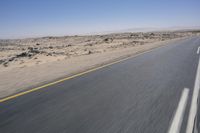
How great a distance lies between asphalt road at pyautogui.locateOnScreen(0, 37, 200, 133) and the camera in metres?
3.36

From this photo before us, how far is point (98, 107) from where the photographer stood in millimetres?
4270

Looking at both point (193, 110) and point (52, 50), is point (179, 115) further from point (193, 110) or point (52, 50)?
point (52, 50)

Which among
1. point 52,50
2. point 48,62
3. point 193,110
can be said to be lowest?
point 52,50

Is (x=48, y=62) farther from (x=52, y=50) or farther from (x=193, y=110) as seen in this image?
(x=52, y=50)

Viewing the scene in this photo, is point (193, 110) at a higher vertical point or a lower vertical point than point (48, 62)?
higher

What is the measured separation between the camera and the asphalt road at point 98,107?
3.36 meters

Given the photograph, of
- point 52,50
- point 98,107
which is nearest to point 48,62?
point 98,107

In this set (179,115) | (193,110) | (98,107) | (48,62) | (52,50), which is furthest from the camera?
(52,50)

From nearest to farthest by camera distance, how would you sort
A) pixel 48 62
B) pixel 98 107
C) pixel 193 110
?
1. pixel 193 110
2. pixel 98 107
3. pixel 48 62

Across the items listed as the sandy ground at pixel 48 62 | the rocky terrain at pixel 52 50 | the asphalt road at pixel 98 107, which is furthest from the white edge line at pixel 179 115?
the rocky terrain at pixel 52 50

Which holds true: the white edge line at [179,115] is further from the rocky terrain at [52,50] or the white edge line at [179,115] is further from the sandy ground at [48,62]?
the rocky terrain at [52,50]

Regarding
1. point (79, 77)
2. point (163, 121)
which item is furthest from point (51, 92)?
point (163, 121)

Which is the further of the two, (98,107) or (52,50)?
(52,50)

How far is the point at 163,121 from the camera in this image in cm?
354
